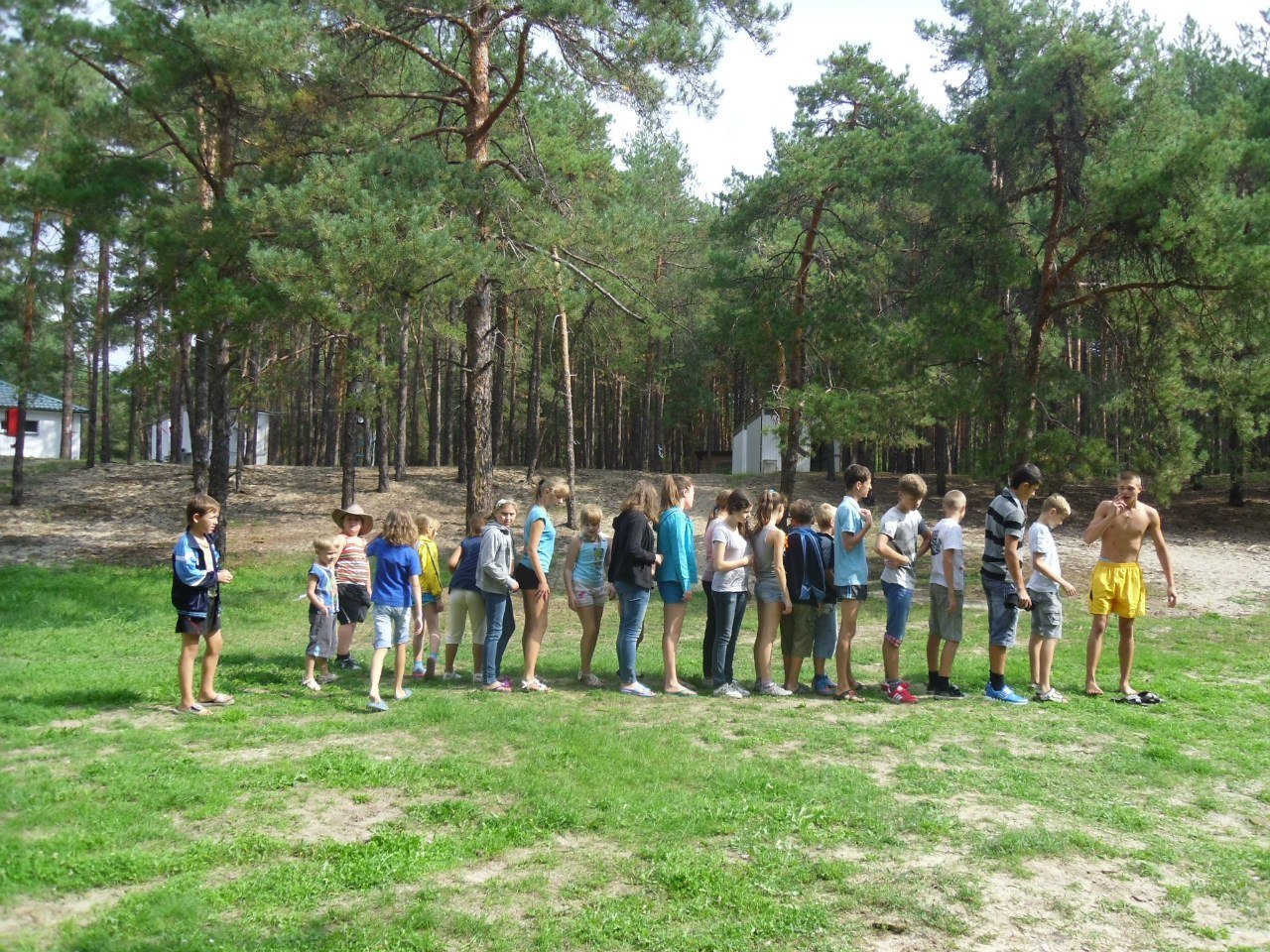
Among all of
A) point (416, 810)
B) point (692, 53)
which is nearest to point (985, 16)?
point (692, 53)

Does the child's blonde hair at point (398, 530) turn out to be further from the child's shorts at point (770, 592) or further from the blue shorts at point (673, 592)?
the child's shorts at point (770, 592)

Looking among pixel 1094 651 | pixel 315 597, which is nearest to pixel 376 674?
pixel 315 597

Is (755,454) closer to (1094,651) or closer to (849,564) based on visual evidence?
(1094,651)

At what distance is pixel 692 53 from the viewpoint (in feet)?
41.8

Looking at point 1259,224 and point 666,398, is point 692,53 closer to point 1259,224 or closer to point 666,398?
point 1259,224

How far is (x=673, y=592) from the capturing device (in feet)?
25.2

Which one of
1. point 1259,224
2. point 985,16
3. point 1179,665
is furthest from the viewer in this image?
point 985,16

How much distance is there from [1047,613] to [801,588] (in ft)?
6.34

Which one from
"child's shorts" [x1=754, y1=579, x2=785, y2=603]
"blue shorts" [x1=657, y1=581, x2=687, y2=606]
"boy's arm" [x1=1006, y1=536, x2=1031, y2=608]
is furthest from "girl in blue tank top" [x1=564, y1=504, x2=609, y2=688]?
"boy's arm" [x1=1006, y1=536, x2=1031, y2=608]

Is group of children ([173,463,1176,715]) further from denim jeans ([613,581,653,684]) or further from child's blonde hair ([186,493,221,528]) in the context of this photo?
child's blonde hair ([186,493,221,528])

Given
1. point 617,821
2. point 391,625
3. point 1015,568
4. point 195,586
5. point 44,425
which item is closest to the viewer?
point 617,821

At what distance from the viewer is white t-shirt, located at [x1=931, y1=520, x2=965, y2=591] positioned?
297 inches

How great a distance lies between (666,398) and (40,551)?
84.5ft

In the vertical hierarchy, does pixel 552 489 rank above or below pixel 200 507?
above
